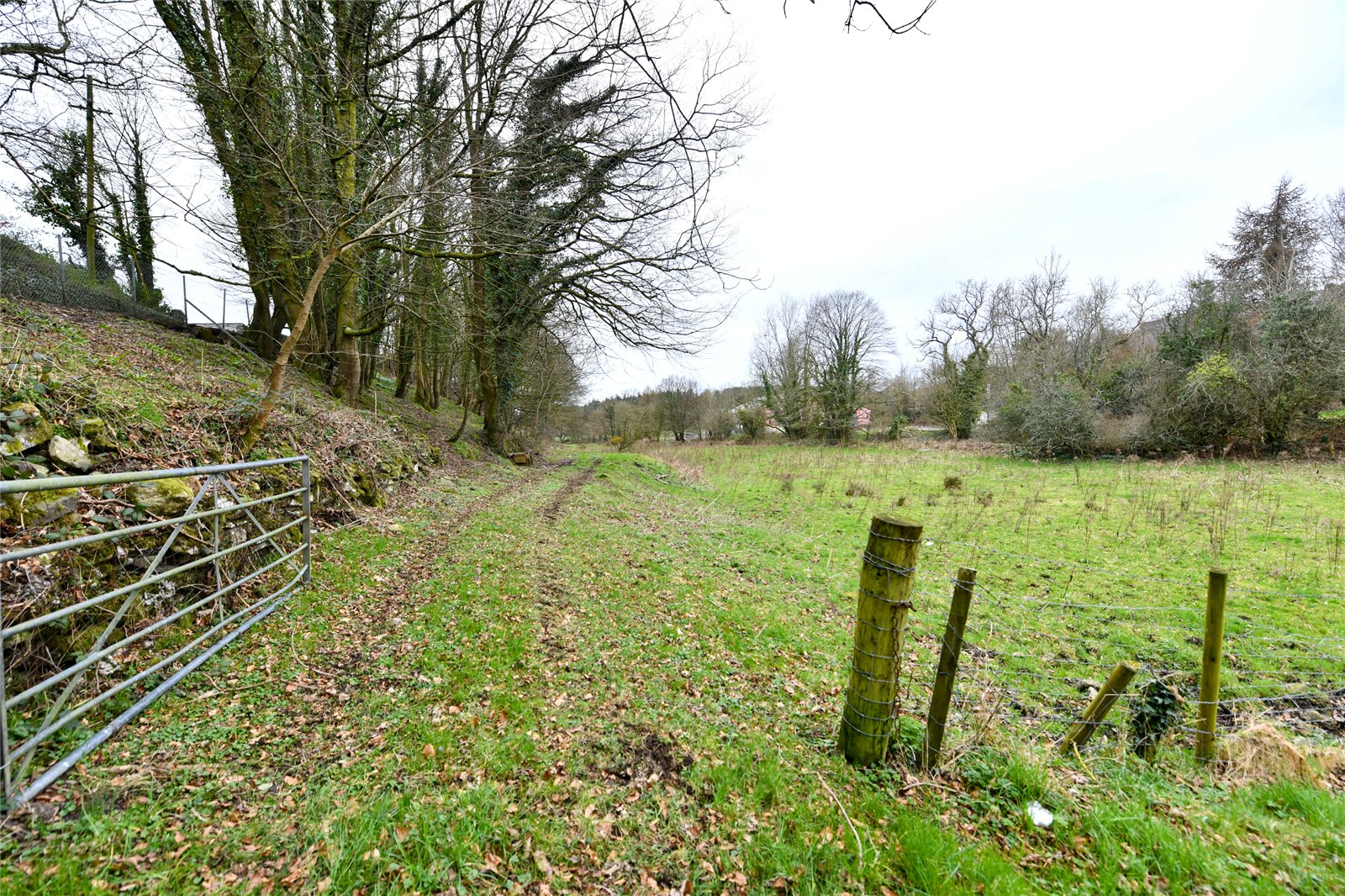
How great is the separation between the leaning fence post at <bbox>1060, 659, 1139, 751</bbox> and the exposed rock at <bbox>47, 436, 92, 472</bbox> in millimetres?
7294

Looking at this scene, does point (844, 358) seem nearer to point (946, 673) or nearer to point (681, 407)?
point (681, 407)

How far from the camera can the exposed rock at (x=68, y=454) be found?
3498 millimetres

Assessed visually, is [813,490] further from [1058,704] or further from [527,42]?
[527,42]

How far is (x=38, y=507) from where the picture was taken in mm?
3002

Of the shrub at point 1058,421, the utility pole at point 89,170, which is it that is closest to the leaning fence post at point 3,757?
the utility pole at point 89,170

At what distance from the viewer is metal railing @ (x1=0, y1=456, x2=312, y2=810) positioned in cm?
211

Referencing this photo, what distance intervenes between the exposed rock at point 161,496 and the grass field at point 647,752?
118cm

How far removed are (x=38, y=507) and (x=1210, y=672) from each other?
7.67m

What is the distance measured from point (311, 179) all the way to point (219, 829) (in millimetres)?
8969

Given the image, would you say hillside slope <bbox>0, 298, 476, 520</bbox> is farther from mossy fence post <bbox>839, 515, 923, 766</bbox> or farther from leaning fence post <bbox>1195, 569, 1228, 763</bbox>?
leaning fence post <bbox>1195, 569, 1228, 763</bbox>

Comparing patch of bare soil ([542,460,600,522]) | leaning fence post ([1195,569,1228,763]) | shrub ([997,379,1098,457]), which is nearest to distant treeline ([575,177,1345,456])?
shrub ([997,379,1098,457])

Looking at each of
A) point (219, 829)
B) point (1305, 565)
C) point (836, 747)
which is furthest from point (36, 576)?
point (1305, 565)

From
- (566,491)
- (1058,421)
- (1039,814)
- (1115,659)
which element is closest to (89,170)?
(566,491)

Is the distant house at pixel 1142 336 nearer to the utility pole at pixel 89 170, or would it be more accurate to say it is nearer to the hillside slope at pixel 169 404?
the hillside slope at pixel 169 404
